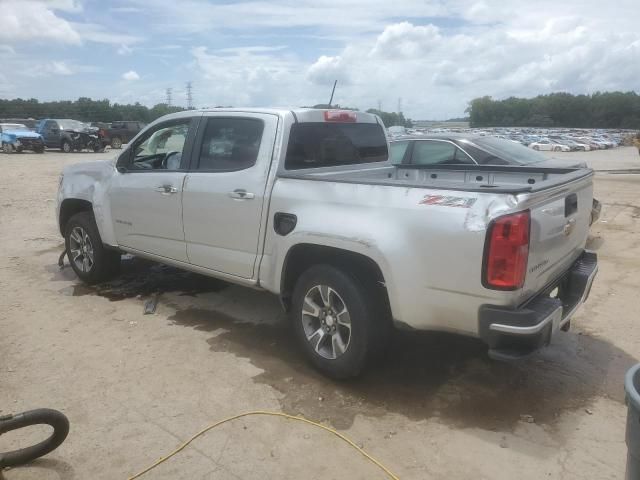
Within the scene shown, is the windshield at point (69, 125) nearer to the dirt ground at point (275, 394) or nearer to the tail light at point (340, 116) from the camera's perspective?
the dirt ground at point (275, 394)

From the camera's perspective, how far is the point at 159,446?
3.08 metres

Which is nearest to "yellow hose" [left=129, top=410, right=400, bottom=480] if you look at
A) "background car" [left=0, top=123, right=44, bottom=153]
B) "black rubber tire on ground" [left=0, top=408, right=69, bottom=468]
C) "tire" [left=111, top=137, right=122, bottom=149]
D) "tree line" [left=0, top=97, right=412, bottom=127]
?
"black rubber tire on ground" [left=0, top=408, right=69, bottom=468]

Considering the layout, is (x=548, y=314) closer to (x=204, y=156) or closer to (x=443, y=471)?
(x=443, y=471)

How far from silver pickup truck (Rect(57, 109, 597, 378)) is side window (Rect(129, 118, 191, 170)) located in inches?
0.6

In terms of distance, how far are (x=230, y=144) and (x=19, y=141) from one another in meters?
26.8

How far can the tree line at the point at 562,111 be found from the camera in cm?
13388

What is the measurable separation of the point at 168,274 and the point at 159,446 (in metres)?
3.68

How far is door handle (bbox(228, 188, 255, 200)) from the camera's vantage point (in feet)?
13.4

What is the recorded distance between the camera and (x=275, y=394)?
366 cm

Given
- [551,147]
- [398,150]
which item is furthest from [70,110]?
[398,150]

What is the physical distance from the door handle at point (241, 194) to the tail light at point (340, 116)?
3.08 ft

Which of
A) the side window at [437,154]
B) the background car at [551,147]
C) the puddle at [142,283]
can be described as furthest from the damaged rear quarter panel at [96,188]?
the background car at [551,147]

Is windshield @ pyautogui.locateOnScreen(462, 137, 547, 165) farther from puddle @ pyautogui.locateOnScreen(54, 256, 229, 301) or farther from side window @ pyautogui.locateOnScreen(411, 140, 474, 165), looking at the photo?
puddle @ pyautogui.locateOnScreen(54, 256, 229, 301)

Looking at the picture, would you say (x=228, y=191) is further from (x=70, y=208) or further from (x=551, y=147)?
(x=551, y=147)
